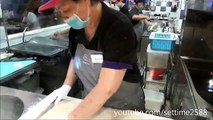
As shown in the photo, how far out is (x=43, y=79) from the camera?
156 cm

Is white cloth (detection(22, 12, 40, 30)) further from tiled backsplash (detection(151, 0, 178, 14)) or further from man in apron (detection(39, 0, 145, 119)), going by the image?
tiled backsplash (detection(151, 0, 178, 14))

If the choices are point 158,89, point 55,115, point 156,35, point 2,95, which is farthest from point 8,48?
point 158,89

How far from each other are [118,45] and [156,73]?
1601 mm

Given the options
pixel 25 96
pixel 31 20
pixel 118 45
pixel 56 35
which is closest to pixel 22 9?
pixel 31 20

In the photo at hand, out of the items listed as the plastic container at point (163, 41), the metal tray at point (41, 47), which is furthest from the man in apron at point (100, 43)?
the plastic container at point (163, 41)

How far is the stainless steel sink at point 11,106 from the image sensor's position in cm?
89

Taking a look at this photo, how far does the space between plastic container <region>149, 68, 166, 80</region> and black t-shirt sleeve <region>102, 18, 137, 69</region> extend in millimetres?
1513

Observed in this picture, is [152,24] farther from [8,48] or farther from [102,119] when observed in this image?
[102,119]

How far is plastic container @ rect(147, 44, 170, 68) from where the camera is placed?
2.14 m

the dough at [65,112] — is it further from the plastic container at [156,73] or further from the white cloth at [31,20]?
the plastic container at [156,73]

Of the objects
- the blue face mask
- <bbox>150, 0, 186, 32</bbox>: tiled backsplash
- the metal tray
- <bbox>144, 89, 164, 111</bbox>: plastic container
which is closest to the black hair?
the metal tray

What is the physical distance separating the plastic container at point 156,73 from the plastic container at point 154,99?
17 centimetres

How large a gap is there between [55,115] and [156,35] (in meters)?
1.61

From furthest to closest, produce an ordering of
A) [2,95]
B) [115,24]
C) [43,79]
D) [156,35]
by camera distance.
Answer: [156,35] < [43,79] < [2,95] < [115,24]
